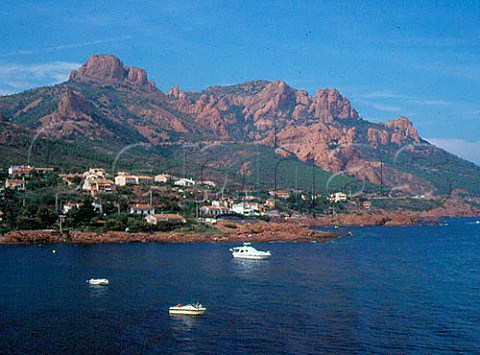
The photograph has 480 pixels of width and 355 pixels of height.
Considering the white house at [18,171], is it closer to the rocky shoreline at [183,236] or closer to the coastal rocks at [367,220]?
the rocky shoreline at [183,236]

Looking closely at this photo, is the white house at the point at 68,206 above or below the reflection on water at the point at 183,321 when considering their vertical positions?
above

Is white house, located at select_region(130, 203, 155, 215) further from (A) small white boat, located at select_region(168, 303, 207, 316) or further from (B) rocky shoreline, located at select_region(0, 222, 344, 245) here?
(A) small white boat, located at select_region(168, 303, 207, 316)

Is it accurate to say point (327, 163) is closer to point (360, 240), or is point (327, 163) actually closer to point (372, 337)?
point (360, 240)

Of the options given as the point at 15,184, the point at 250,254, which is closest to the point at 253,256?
the point at 250,254

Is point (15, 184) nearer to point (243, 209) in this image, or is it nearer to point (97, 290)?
point (243, 209)

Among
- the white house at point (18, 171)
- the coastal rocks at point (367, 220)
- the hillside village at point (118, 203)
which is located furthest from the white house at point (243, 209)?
the white house at point (18, 171)

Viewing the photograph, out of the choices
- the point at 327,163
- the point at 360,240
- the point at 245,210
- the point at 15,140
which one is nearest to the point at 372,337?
the point at 360,240

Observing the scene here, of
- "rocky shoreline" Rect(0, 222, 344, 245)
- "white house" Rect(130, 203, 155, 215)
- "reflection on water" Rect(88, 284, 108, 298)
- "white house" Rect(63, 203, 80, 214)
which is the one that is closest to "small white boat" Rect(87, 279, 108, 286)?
"reflection on water" Rect(88, 284, 108, 298)
